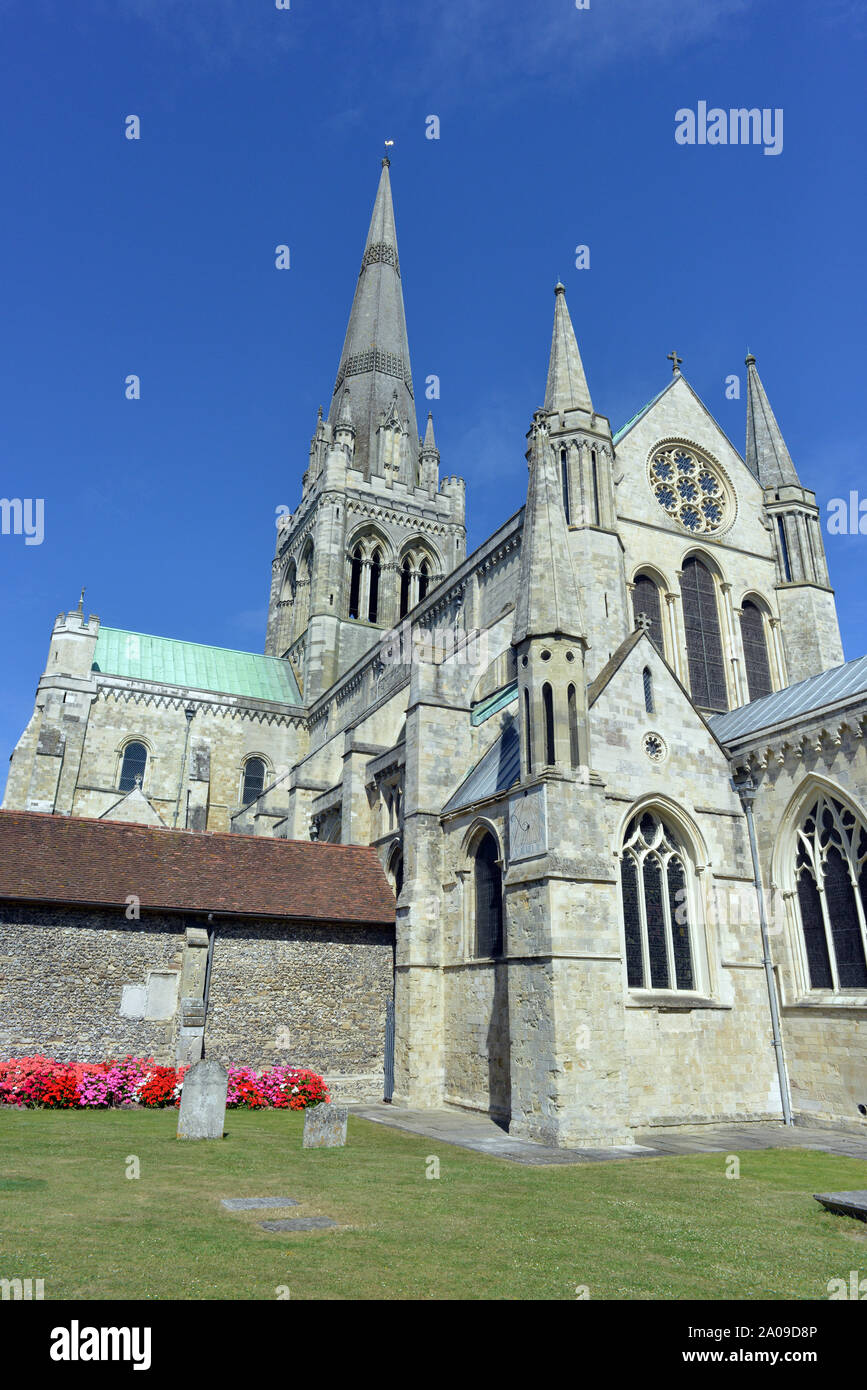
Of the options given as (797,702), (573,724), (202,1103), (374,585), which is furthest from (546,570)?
(374,585)

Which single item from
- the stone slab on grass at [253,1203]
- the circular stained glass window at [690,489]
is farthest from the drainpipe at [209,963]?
the circular stained glass window at [690,489]

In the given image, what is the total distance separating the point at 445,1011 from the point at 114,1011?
295 inches

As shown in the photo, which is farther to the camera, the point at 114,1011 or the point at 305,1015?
the point at 305,1015

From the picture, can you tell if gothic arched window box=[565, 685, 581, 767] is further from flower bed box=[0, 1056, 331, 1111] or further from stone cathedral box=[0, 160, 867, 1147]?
flower bed box=[0, 1056, 331, 1111]

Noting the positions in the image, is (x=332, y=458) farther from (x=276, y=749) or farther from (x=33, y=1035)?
(x=33, y=1035)

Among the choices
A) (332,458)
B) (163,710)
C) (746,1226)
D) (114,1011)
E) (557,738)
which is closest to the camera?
(746,1226)

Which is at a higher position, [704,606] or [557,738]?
[704,606]

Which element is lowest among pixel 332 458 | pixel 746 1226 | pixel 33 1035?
pixel 746 1226

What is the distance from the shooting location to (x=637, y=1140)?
603 inches

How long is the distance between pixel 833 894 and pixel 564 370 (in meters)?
16.4

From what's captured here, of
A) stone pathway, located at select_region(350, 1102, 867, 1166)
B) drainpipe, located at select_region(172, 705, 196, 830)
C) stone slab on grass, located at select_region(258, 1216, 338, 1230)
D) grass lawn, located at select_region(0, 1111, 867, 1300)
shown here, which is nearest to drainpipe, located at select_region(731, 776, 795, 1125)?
stone pathway, located at select_region(350, 1102, 867, 1166)

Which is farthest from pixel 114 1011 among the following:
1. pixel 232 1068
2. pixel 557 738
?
pixel 557 738

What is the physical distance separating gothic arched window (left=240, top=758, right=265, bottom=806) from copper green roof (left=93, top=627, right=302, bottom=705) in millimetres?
3536

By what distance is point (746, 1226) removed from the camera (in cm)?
891
